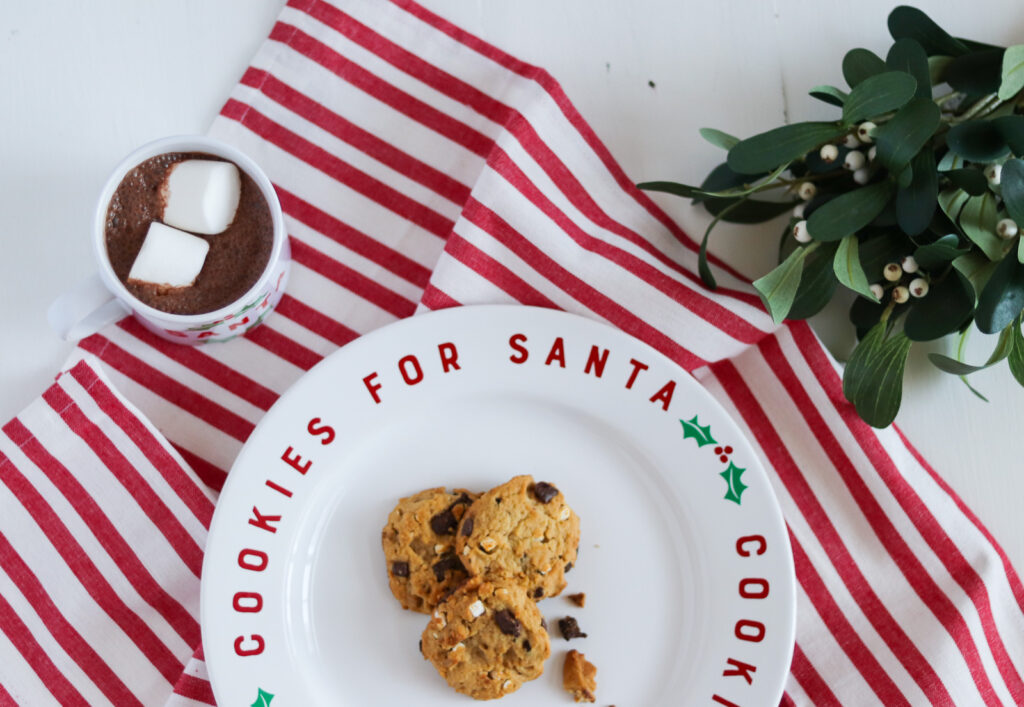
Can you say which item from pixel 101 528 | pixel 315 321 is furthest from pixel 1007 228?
Result: pixel 101 528

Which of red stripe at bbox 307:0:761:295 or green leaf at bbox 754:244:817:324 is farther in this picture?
red stripe at bbox 307:0:761:295

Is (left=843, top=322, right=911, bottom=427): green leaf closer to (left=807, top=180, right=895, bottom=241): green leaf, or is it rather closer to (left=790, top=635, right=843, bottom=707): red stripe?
(left=807, top=180, right=895, bottom=241): green leaf

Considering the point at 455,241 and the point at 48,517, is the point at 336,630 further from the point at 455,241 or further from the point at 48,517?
the point at 455,241

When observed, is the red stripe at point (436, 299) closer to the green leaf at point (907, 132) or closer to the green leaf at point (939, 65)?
the green leaf at point (907, 132)

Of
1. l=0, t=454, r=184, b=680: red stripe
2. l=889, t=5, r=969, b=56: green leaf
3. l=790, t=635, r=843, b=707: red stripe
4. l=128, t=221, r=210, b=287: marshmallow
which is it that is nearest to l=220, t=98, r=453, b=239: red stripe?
l=128, t=221, r=210, b=287: marshmallow

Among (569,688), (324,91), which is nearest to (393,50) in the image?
(324,91)

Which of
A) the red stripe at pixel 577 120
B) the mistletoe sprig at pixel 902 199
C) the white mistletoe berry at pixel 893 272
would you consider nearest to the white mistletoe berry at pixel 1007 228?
the mistletoe sprig at pixel 902 199

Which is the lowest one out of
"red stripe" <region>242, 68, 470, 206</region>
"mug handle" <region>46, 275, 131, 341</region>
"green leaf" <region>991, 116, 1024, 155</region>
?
"mug handle" <region>46, 275, 131, 341</region>
